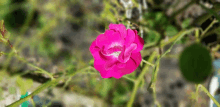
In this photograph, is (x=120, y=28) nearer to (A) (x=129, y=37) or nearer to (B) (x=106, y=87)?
(A) (x=129, y=37)

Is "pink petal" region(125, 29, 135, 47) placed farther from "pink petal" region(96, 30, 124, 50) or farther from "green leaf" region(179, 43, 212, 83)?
"green leaf" region(179, 43, 212, 83)

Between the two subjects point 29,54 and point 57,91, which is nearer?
point 57,91

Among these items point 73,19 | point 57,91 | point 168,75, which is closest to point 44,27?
point 73,19

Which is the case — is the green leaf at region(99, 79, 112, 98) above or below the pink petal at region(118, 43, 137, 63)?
→ above

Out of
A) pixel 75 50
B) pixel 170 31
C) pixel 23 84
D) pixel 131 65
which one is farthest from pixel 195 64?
pixel 75 50

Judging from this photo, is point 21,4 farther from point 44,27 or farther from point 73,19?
point 73,19

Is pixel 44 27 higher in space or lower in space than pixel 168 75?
higher

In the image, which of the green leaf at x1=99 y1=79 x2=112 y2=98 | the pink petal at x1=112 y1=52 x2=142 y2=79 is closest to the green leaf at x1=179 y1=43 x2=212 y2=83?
the pink petal at x1=112 y1=52 x2=142 y2=79
